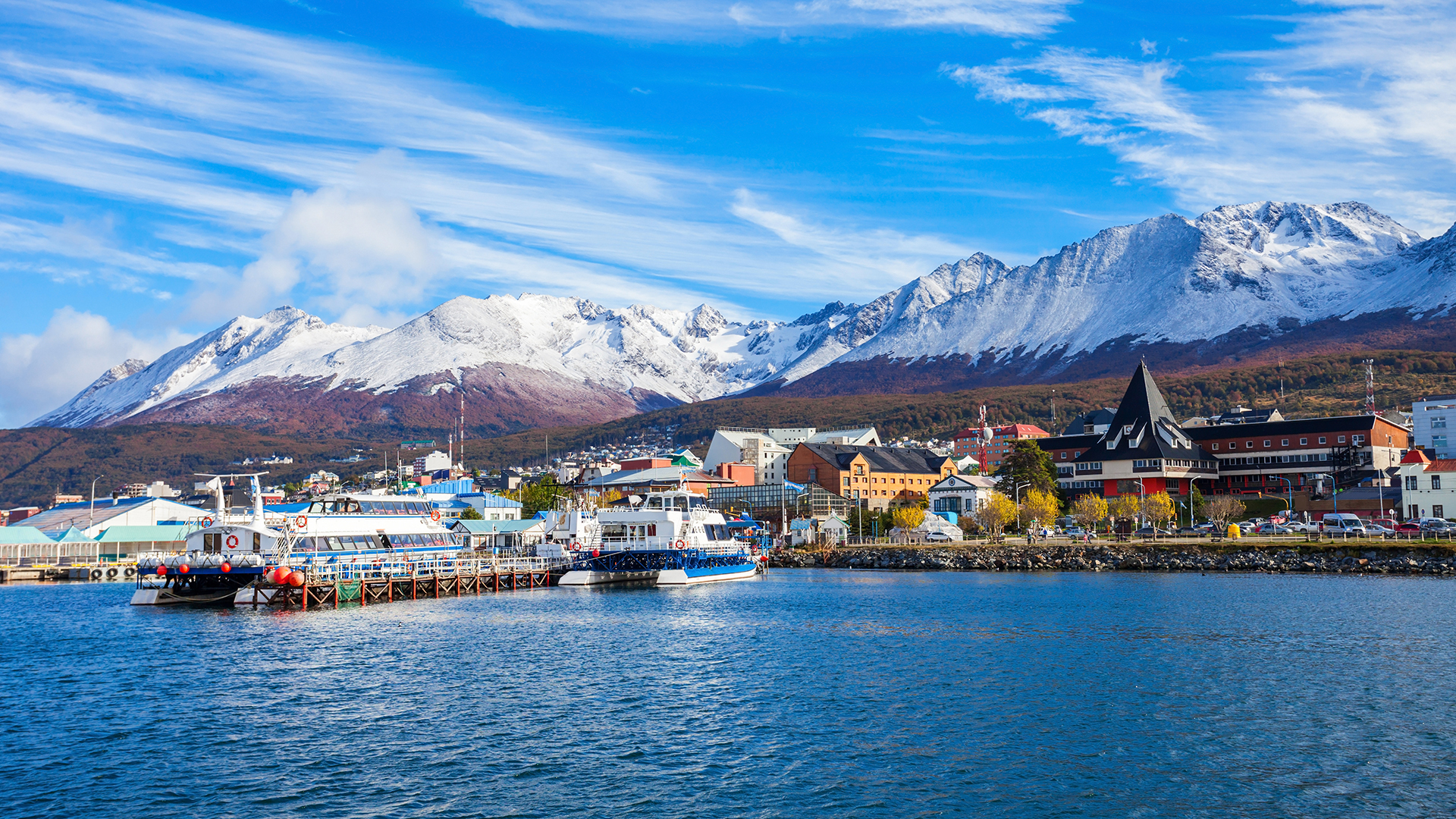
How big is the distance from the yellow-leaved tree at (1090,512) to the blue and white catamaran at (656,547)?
39809 millimetres

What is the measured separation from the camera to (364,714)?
30.0 meters

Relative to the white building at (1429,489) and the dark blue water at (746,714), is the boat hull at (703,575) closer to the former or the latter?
the dark blue water at (746,714)

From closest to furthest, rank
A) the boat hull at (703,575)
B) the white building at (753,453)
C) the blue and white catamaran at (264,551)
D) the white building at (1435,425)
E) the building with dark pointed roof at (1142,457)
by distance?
the blue and white catamaran at (264,551), the boat hull at (703,575), the building with dark pointed roof at (1142,457), the white building at (1435,425), the white building at (753,453)

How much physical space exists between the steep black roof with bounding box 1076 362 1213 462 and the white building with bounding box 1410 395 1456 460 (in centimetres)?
3005

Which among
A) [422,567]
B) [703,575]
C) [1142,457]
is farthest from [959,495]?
[422,567]

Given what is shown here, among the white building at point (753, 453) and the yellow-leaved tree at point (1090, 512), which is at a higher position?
the white building at point (753, 453)

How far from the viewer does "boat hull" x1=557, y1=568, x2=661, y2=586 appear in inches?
3034

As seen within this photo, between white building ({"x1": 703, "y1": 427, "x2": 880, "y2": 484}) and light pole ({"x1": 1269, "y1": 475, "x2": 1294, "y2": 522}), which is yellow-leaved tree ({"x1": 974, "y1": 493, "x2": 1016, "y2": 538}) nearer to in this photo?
light pole ({"x1": 1269, "y1": 475, "x2": 1294, "y2": 522})

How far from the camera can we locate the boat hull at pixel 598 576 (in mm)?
77062

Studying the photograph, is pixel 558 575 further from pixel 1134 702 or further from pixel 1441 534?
pixel 1441 534

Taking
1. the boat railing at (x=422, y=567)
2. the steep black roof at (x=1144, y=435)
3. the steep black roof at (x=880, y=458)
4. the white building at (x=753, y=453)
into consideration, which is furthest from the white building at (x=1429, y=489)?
the white building at (x=753, y=453)

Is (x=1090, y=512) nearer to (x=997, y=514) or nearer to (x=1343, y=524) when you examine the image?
(x=997, y=514)

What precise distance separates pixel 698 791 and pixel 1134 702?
15033 mm

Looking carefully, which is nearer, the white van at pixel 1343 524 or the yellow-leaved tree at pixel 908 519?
the white van at pixel 1343 524
